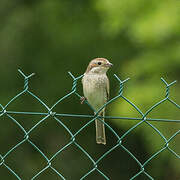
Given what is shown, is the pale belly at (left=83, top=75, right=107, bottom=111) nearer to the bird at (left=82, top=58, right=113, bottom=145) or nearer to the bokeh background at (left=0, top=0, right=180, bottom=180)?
the bird at (left=82, top=58, right=113, bottom=145)

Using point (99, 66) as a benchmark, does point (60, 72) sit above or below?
below

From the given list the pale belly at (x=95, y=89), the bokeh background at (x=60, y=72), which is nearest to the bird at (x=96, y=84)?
the pale belly at (x=95, y=89)

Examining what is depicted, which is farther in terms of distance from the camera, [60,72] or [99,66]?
[60,72]

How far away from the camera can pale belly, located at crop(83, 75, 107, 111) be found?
518 cm

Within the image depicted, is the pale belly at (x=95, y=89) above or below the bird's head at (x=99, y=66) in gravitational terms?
below

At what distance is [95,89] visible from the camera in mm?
5211

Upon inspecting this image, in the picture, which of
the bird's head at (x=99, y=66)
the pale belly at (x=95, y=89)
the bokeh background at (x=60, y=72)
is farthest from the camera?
the bokeh background at (x=60, y=72)

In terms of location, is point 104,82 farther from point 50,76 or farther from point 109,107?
point 50,76

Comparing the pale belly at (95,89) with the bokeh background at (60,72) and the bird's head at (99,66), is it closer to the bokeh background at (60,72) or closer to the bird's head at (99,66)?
the bird's head at (99,66)

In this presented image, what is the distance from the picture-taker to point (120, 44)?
816cm

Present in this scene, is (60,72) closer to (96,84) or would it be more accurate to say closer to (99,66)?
(99,66)

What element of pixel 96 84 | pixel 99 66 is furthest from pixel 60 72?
pixel 96 84

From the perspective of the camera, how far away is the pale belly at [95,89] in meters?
5.18

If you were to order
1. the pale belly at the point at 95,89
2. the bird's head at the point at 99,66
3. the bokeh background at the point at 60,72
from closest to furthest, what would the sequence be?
the pale belly at the point at 95,89 → the bird's head at the point at 99,66 → the bokeh background at the point at 60,72
